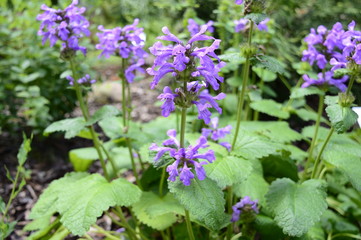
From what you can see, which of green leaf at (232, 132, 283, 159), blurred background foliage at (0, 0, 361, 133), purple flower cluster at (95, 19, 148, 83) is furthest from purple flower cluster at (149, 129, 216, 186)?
blurred background foliage at (0, 0, 361, 133)

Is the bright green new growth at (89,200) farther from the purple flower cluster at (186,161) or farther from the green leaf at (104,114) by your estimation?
the purple flower cluster at (186,161)

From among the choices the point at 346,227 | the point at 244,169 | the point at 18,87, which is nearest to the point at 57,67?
the point at 18,87

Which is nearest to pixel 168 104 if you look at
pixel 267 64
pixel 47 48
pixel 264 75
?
pixel 267 64

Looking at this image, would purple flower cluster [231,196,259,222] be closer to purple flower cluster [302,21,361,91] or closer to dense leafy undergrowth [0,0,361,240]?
dense leafy undergrowth [0,0,361,240]

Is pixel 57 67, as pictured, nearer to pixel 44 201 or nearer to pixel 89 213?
pixel 44 201

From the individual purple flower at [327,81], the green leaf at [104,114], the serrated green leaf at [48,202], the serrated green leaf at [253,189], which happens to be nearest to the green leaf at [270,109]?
the individual purple flower at [327,81]
